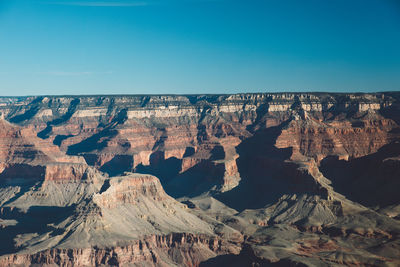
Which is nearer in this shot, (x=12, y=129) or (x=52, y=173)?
(x=52, y=173)

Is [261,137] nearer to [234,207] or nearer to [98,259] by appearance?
[234,207]

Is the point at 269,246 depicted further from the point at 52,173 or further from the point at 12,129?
the point at 12,129

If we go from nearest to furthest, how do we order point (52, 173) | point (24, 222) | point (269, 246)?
point (269, 246), point (24, 222), point (52, 173)

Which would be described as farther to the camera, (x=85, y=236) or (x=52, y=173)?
(x=52, y=173)

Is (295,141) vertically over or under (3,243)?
over

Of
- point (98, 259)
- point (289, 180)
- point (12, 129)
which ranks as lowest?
point (98, 259)

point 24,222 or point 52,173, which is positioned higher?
point 52,173

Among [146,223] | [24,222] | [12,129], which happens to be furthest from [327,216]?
[12,129]

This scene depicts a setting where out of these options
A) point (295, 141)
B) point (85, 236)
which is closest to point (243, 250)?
point (85, 236)

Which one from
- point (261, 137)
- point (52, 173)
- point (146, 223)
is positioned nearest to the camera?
point (146, 223)
